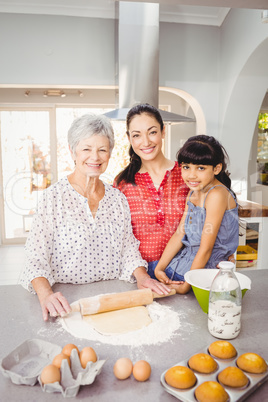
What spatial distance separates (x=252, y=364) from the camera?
0.56 metres

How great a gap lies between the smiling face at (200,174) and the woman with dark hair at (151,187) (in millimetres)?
132

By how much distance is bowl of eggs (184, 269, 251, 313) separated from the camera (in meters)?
0.76

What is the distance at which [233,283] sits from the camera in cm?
68

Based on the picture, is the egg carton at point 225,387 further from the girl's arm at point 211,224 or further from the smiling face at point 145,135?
the smiling face at point 145,135

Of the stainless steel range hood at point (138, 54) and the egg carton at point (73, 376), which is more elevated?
the stainless steel range hood at point (138, 54)

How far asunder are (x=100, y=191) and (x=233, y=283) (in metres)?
0.51

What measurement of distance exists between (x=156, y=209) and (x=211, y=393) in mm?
728

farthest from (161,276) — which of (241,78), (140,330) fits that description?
(241,78)

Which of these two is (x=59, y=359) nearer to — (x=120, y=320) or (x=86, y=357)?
(x=86, y=357)

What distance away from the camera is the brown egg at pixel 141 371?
552 millimetres

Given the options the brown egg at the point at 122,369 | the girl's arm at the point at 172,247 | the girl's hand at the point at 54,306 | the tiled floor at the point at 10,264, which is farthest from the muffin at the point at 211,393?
the tiled floor at the point at 10,264

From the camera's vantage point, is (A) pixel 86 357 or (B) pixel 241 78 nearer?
(A) pixel 86 357

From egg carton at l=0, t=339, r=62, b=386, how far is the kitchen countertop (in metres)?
0.02

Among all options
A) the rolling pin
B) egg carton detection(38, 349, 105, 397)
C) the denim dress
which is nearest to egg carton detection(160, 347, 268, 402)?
egg carton detection(38, 349, 105, 397)
